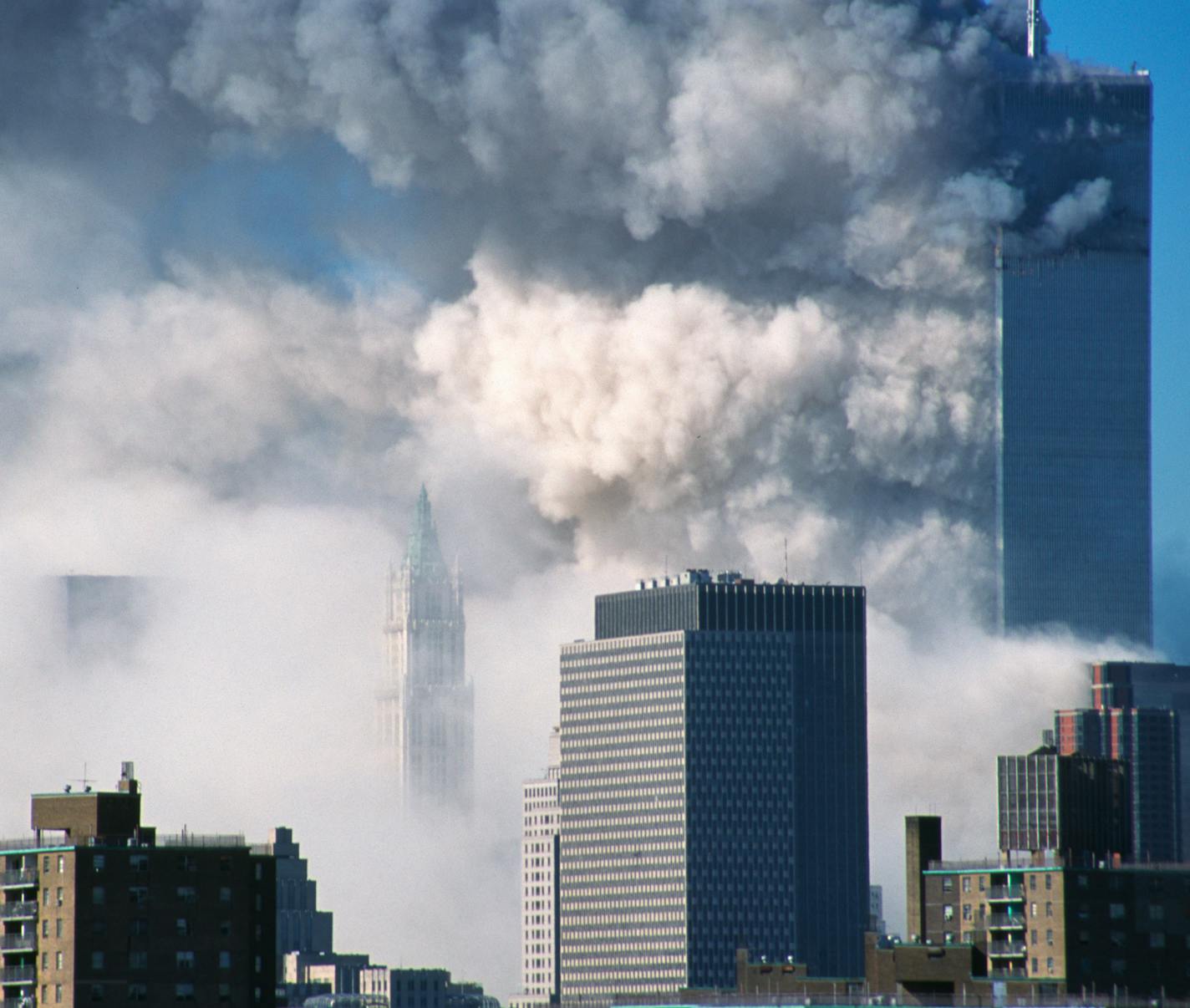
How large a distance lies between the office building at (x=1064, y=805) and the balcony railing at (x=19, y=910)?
4524 cm

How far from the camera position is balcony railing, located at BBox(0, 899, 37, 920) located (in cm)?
10738

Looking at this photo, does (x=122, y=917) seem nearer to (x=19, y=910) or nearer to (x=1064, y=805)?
(x=19, y=910)

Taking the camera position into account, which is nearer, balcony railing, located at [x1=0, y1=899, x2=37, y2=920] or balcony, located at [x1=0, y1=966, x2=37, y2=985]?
balcony, located at [x1=0, y1=966, x2=37, y2=985]

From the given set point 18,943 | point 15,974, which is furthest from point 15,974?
point 18,943

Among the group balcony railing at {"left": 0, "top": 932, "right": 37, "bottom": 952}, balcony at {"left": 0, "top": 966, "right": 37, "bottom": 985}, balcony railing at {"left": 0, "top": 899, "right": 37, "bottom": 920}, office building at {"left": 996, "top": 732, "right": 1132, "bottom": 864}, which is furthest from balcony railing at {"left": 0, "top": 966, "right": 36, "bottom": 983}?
office building at {"left": 996, "top": 732, "right": 1132, "bottom": 864}

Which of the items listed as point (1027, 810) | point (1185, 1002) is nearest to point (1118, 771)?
point (1027, 810)

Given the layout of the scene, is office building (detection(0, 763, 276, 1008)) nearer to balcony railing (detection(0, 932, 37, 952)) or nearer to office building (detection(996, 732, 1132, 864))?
balcony railing (detection(0, 932, 37, 952))

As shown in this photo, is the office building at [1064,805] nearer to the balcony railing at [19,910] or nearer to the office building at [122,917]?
the office building at [122,917]

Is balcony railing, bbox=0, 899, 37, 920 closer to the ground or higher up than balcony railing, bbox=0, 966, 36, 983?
higher up

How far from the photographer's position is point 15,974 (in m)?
107

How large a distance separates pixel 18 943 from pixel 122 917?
9.17 feet

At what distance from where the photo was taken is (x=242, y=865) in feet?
359

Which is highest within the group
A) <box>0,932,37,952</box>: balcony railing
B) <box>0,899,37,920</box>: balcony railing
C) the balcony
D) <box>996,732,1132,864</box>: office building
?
<box>996,732,1132,864</box>: office building

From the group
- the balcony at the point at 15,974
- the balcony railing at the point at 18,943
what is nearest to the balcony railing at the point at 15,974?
the balcony at the point at 15,974
